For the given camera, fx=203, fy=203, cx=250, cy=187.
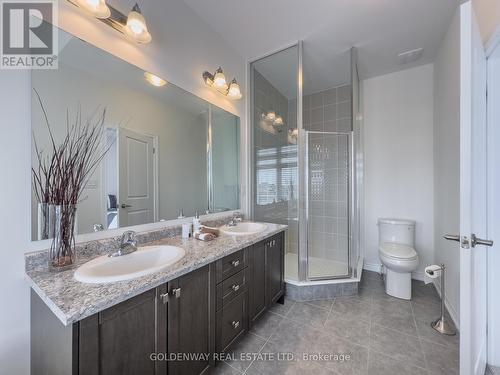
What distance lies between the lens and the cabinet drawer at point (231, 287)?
50.3 inches

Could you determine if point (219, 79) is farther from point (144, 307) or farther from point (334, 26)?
point (144, 307)

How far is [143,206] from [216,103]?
1236mm

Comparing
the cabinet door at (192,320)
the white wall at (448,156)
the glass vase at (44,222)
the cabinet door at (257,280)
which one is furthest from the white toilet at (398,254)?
the glass vase at (44,222)

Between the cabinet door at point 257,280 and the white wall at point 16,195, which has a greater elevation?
the white wall at point 16,195

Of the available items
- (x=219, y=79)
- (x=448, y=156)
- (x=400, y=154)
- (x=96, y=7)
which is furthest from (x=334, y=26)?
(x=96, y=7)

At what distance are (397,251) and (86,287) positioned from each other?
2629 millimetres

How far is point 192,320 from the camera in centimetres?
109

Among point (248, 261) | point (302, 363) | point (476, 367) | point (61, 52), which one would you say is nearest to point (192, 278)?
point (248, 261)

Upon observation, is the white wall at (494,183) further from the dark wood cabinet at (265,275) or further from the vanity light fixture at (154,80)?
the vanity light fixture at (154,80)

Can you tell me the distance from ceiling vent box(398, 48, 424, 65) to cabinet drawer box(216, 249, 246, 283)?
110 inches

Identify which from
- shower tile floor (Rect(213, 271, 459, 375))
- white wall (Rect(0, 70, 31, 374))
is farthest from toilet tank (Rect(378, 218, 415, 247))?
white wall (Rect(0, 70, 31, 374))

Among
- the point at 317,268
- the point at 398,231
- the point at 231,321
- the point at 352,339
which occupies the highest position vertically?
the point at 398,231

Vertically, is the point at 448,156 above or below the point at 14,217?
above

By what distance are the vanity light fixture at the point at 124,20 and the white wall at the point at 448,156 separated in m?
2.44
